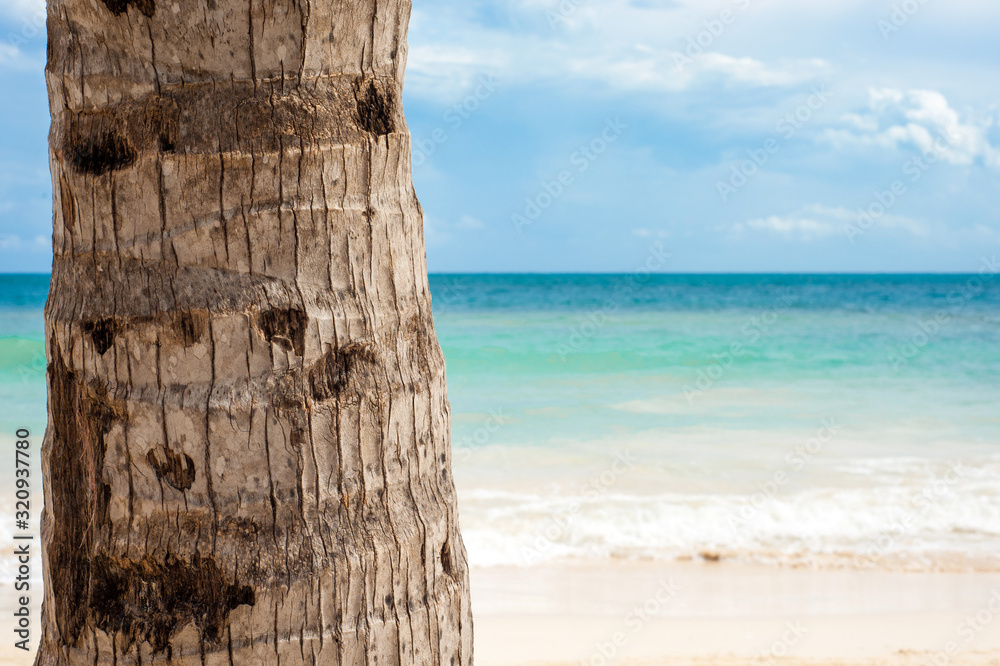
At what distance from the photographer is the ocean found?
5645mm

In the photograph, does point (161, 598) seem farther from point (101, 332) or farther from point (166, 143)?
point (166, 143)

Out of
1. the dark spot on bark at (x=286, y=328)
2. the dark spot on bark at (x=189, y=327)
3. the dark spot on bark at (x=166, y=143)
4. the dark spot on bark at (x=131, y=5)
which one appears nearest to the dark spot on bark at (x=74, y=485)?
the dark spot on bark at (x=189, y=327)

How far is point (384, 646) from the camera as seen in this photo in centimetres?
127

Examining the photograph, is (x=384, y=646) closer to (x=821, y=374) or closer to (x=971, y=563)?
(x=971, y=563)

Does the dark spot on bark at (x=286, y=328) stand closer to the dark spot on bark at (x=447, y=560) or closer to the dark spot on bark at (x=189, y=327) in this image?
the dark spot on bark at (x=189, y=327)

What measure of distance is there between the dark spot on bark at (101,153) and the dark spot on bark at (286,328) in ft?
1.08

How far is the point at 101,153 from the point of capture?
125 cm

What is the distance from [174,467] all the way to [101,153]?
0.52 m

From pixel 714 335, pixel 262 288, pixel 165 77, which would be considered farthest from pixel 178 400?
pixel 714 335

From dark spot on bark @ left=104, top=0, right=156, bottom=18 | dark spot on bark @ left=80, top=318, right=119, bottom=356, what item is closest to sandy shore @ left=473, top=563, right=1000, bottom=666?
dark spot on bark @ left=80, top=318, right=119, bottom=356

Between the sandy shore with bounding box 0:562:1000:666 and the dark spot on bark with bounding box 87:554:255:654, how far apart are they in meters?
3.01

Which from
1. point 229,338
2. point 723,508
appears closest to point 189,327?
point 229,338

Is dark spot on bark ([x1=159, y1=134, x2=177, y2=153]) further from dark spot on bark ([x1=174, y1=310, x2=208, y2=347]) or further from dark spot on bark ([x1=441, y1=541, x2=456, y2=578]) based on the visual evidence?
dark spot on bark ([x1=441, y1=541, x2=456, y2=578])

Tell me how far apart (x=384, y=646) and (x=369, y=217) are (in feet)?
2.33
